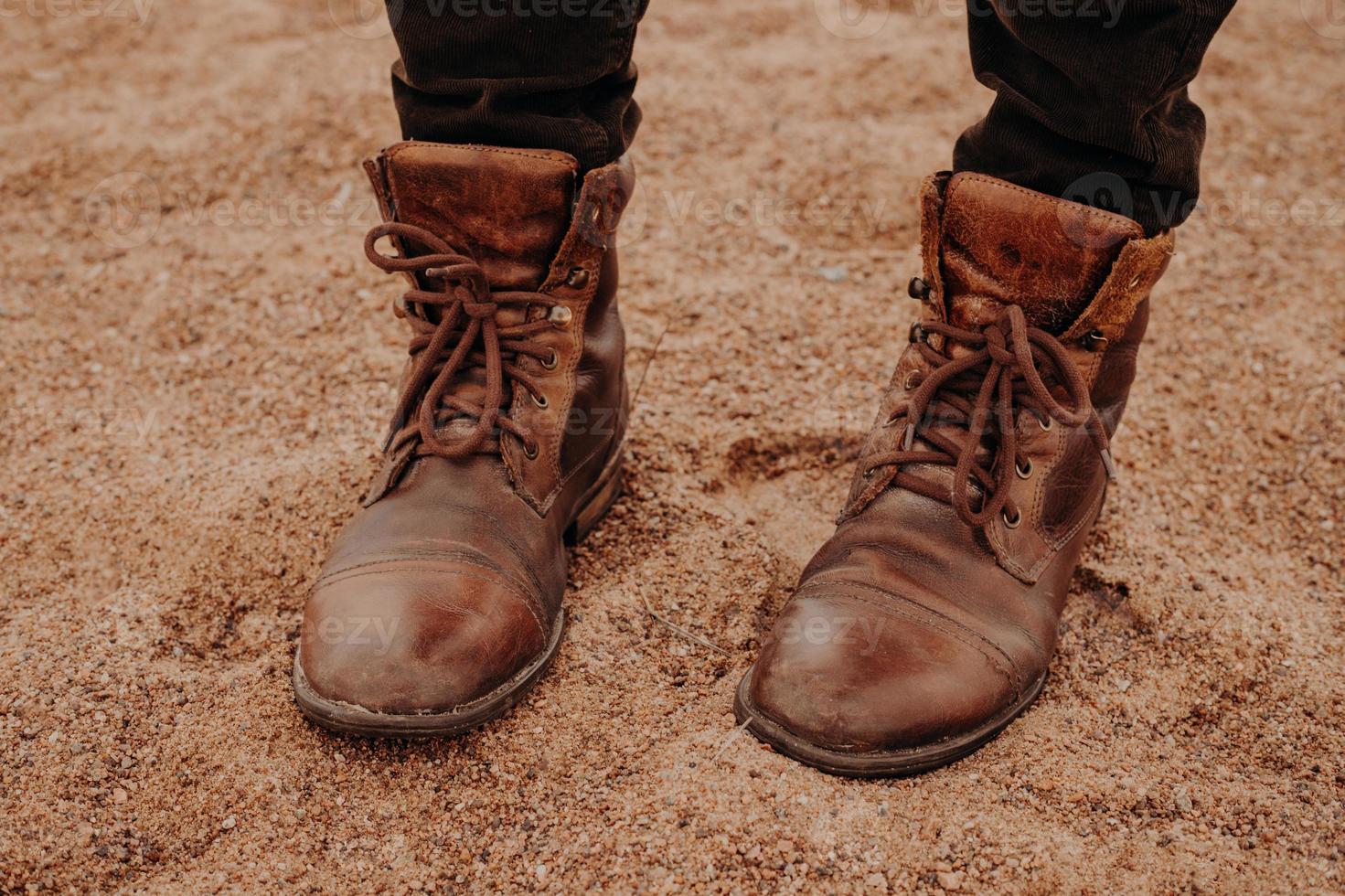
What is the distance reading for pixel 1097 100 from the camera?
3.59ft

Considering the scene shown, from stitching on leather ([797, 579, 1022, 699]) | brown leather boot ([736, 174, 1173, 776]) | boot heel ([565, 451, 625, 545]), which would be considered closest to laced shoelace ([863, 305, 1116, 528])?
brown leather boot ([736, 174, 1173, 776])

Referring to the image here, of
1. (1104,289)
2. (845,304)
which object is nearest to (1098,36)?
(1104,289)

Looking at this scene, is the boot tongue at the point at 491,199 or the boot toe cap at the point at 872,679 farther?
the boot tongue at the point at 491,199

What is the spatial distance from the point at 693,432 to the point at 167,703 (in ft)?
2.90

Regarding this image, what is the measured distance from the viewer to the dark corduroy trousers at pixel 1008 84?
1.08 m

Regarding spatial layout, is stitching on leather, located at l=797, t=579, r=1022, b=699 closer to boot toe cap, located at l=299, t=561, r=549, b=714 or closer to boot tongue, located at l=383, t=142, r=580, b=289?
boot toe cap, located at l=299, t=561, r=549, b=714

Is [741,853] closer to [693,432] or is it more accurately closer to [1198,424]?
[693,432]

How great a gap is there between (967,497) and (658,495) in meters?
0.53

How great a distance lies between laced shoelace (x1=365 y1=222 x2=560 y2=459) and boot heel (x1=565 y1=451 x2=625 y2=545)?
182 millimetres

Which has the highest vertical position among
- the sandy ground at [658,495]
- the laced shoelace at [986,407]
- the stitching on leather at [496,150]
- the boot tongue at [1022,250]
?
the stitching on leather at [496,150]

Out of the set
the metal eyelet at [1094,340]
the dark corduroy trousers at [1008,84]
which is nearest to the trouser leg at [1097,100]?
the dark corduroy trousers at [1008,84]

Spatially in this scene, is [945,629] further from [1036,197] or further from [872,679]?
[1036,197]

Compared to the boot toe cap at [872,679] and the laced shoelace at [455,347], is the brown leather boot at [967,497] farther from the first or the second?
the laced shoelace at [455,347]

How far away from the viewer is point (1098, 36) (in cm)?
108
